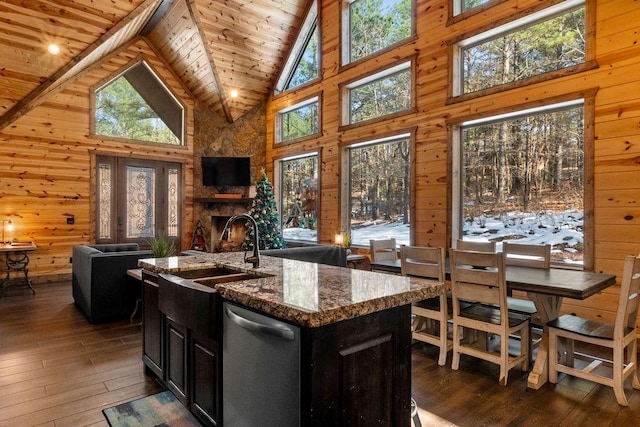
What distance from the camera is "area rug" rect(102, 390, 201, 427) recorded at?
2.30m

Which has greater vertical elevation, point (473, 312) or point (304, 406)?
point (304, 406)

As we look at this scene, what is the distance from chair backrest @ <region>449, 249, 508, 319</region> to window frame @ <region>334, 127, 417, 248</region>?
2400mm

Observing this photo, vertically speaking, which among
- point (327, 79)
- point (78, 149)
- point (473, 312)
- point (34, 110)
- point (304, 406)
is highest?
point (327, 79)

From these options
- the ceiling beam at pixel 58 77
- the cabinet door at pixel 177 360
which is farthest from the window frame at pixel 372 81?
the cabinet door at pixel 177 360

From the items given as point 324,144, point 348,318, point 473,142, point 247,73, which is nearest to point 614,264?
point 473,142

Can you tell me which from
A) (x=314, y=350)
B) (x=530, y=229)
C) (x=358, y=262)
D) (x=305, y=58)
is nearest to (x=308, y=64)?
(x=305, y=58)

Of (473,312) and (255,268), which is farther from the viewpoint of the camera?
(473,312)

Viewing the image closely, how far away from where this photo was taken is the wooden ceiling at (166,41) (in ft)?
16.6

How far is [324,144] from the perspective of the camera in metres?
6.91

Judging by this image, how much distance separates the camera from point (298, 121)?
7.84 m

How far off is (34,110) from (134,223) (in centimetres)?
252

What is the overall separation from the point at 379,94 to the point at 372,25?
1178 mm

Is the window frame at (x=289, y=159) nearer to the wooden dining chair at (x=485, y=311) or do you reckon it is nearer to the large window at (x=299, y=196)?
the large window at (x=299, y=196)

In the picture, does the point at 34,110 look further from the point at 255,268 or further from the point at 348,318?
the point at 348,318
